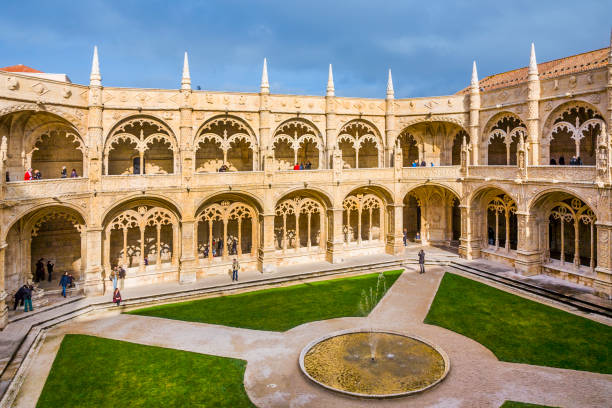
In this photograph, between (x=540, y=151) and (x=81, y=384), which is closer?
(x=81, y=384)

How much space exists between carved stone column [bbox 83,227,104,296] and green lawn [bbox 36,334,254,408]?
6.31 meters

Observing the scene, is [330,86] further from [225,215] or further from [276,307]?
[276,307]

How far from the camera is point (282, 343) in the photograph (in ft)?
51.8

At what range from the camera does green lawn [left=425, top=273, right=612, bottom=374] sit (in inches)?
564

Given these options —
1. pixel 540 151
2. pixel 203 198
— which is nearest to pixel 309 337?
pixel 203 198

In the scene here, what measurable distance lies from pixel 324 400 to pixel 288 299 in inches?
380

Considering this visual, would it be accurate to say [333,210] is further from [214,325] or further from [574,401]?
[574,401]

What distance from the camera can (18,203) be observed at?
18391 mm

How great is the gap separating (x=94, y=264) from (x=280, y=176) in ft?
39.2

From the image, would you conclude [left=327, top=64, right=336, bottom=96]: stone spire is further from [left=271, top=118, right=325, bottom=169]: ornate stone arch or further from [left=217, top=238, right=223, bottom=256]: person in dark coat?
[left=217, top=238, right=223, bottom=256]: person in dark coat

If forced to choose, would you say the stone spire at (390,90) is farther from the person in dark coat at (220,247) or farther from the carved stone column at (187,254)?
the carved stone column at (187,254)

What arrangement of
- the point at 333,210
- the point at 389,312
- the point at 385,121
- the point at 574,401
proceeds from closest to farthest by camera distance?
the point at 574,401
the point at 389,312
the point at 333,210
the point at 385,121

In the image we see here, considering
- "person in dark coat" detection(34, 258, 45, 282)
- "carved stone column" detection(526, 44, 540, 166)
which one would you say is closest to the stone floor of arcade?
"person in dark coat" detection(34, 258, 45, 282)

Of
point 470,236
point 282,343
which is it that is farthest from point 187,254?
point 470,236
